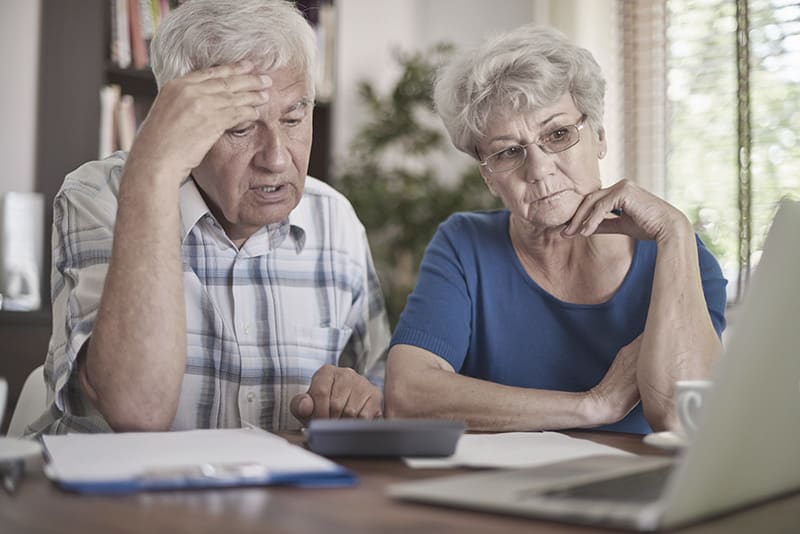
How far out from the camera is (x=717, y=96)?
11.5ft

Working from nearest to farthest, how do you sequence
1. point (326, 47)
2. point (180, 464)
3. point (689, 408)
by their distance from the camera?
point (180, 464) < point (689, 408) < point (326, 47)

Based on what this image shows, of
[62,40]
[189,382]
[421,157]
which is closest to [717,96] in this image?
[421,157]

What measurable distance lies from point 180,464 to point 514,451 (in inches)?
13.7

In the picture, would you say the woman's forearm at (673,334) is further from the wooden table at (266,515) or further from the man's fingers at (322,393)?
the wooden table at (266,515)

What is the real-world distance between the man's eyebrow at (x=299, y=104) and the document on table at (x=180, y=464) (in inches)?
27.8

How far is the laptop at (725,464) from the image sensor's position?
0.61 metres

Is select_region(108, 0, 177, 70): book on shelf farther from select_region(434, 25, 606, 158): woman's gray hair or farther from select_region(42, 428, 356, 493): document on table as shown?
select_region(42, 428, 356, 493): document on table

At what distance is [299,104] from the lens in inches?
59.9

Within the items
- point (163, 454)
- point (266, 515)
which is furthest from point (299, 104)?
point (266, 515)

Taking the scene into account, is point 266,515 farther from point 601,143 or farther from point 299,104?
point 601,143

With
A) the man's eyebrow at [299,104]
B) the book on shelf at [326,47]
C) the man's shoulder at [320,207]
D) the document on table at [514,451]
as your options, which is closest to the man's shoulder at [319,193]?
the man's shoulder at [320,207]

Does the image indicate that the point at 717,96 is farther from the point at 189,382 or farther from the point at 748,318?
the point at 748,318

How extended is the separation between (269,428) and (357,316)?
30 cm

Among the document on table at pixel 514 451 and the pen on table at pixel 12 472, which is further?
the document on table at pixel 514 451
